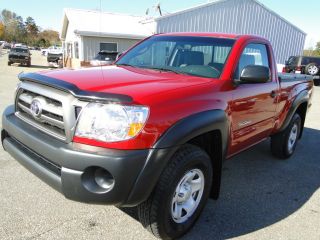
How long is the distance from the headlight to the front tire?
18.2 inches

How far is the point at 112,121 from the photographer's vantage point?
232cm

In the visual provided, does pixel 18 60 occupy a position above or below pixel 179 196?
below

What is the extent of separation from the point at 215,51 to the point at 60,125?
1.93 m

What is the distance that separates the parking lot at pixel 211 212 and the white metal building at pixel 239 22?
16326mm

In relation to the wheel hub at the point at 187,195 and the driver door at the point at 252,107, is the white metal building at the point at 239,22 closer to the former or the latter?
the driver door at the point at 252,107

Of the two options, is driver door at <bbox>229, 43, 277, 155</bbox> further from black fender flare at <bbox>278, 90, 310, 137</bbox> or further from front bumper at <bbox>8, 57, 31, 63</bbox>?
front bumper at <bbox>8, 57, 31, 63</bbox>

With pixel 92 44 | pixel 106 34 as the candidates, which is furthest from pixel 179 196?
pixel 92 44

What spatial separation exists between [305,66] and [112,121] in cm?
1893

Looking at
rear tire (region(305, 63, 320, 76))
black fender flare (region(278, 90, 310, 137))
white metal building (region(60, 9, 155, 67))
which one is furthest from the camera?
white metal building (region(60, 9, 155, 67))

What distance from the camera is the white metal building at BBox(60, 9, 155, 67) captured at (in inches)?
773

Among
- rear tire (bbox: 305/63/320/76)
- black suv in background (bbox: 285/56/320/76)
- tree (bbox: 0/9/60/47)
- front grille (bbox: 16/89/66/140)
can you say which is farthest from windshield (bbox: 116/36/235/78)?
tree (bbox: 0/9/60/47)

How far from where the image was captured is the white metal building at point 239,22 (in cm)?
1972

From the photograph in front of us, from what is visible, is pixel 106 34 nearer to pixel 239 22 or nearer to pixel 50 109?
pixel 239 22

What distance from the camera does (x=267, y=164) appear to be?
4.93 m
